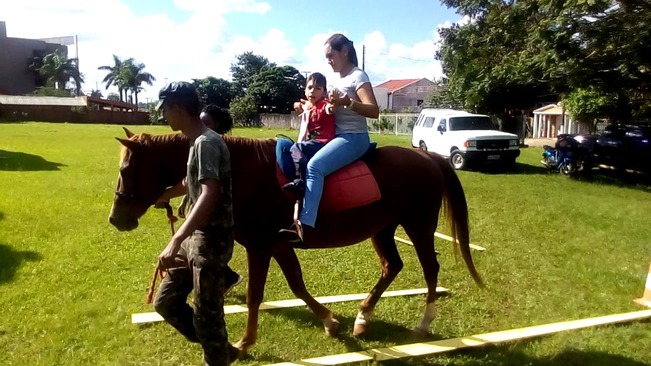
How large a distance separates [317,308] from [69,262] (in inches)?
153

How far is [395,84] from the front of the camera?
94.1m

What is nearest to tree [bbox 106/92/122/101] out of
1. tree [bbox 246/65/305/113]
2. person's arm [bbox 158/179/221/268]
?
tree [bbox 246/65/305/113]

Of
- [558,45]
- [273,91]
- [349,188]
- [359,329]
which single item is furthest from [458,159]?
[273,91]

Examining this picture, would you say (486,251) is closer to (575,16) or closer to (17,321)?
(17,321)

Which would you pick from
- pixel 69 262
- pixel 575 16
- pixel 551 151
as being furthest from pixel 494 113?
pixel 69 262

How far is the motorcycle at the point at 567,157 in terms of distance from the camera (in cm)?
1711

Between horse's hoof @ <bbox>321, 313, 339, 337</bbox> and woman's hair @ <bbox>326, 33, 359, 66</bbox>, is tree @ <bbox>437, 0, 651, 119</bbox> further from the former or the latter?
horse's hoof @ <bbox>321, 313, 339, 337</bbox>

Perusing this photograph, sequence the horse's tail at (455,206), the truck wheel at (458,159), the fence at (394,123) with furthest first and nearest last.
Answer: the fence at (394,123) < the truck wheel at (458,159) < the horse's tail at (455,206)

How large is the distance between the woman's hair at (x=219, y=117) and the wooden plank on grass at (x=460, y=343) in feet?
6.28

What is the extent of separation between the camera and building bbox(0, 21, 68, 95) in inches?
3282

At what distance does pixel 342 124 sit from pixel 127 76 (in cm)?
9017

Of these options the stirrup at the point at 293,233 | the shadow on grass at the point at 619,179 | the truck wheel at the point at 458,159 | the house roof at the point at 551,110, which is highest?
the house roof at the point at 551,110

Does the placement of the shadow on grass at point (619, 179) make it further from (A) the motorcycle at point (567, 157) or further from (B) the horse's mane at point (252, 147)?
(B) the horse's mane at point (252, 147)

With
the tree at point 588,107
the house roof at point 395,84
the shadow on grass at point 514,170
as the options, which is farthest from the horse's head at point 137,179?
the house roof at point 395,84
